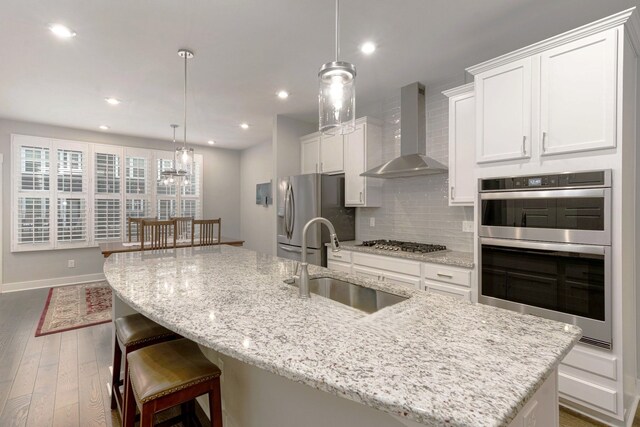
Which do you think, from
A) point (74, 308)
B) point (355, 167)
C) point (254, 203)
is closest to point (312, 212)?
point (355, 167)

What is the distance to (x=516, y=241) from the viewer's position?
2125mm

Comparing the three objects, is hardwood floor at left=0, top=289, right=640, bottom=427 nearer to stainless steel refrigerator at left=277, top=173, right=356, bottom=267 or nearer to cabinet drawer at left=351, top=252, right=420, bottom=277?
cabinet drawer at left=351, top=252, right=420, bottom=277

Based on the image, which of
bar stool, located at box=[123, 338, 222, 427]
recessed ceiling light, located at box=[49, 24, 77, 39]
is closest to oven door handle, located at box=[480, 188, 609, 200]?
bar stool, located at box=[123, 338, 222, 427]

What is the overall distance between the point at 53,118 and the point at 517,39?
5965 millimetres

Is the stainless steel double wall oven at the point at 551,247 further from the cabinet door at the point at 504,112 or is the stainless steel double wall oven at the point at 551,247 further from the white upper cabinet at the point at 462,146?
the white upper cabinet at the point at 462,146

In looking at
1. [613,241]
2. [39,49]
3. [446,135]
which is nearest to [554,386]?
[613,241]

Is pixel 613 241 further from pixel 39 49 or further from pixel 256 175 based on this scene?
pixel 256 175

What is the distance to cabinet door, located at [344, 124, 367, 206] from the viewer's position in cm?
368

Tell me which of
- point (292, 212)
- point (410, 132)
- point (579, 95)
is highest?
point (410, 132)

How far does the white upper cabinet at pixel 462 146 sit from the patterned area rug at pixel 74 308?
13.3 feet

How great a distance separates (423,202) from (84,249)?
5.59 meters

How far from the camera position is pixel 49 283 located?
5.02 m

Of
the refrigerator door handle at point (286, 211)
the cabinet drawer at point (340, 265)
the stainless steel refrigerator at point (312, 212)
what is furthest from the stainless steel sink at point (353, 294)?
the refrigerator door handle at point (286, 211)

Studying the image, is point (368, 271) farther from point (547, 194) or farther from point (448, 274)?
point (547, 194)
